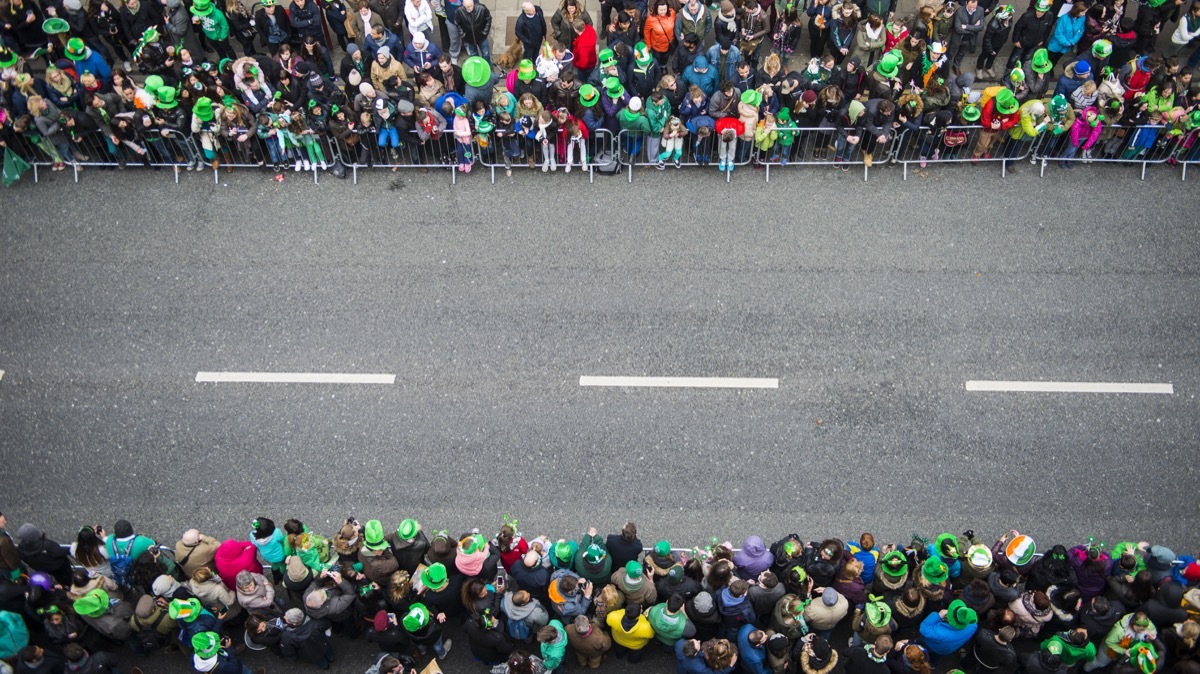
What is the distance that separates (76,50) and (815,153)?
10802 millimetres

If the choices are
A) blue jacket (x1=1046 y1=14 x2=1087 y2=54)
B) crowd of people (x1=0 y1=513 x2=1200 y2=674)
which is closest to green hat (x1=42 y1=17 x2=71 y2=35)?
crowd of people (x1=0 y1=513 x2=1200 y2=674)

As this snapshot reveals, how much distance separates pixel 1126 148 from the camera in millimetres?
13859

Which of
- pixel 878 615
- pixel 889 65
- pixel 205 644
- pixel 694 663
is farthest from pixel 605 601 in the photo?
pixel 889 65

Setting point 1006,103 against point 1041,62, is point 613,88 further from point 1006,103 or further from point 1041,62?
point 1041,62

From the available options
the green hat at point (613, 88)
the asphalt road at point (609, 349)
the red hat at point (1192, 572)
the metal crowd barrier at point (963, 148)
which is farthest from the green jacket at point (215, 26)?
the red hat at point (1192, 572)

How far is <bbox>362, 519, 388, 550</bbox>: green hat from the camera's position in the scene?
9727 mm

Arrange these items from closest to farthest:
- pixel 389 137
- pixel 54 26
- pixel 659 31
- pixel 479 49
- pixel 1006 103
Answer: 1. pixel 1006 103
2. pixel 389 137
3. pixel 54 26
4. pixel 659 31
5. pixel 479 49

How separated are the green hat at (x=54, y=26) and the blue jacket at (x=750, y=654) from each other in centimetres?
1286

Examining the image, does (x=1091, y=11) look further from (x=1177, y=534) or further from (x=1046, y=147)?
(x=1177, y=534)

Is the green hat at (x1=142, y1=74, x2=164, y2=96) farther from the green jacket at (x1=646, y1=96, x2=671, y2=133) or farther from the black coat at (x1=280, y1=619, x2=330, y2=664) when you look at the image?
the black coat at (x1=280, y1=619, x2=330, y2=664)

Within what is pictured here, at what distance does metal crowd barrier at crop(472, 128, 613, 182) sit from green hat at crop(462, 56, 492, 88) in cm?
82

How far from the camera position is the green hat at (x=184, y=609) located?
30.6 ft

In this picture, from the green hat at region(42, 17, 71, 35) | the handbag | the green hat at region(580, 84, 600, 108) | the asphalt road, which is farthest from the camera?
the green hat at region(42, 17, 71, 35)

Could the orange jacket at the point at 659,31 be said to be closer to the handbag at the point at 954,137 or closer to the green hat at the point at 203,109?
the handbag at the point at 954,137
